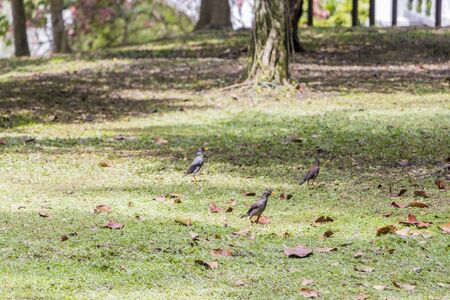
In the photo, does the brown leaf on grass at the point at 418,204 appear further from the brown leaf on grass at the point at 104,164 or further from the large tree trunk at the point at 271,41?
the large tree trunk at the point at 271,41

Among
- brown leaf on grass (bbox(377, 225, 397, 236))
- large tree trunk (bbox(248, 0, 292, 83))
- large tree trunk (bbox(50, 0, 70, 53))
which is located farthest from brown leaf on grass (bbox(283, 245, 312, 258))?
large tree trunk (bbox(50, 0, 70, 53))

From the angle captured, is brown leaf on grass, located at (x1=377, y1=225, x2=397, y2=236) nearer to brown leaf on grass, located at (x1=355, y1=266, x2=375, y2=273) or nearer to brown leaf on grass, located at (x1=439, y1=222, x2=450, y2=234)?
brown leaf on grass, located at (x1=439, y1=222, x2=450, y2=234)

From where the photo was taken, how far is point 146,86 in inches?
673

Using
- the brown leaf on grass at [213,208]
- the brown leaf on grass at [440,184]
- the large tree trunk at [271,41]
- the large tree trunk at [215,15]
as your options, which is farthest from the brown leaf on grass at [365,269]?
the large tree trunk at [215,15]

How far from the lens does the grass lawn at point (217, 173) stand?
6645 mm

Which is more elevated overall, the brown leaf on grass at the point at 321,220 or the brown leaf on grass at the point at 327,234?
the brown leaf on grass at the point at 327,234

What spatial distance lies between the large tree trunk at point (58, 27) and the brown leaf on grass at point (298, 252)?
71.0ft

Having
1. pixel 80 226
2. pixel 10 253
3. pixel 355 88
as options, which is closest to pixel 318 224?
pixel 80 226

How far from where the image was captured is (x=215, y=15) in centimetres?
2519

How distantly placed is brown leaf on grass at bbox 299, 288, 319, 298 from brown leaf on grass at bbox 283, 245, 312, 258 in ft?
2.54

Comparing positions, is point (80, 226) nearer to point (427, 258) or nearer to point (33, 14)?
point (427, 258)

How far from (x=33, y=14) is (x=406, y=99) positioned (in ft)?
73.3

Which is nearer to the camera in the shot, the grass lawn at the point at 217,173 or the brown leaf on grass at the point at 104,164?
the grass lawn at the point at 217,173

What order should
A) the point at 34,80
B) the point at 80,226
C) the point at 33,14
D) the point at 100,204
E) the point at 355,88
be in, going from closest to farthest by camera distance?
1. the point at 80,226
2. the point at 100,204
3. the point at 355,88
4. the point at 34,80
5. the point at 33,14
